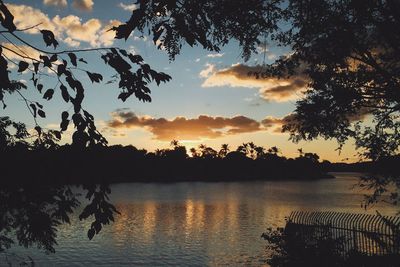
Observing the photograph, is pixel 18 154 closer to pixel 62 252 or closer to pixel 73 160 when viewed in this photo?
pixel 73 160

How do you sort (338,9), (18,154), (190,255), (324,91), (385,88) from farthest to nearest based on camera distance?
(190,255) → (324,91) → (385,88) → (338,9) → (18,154)

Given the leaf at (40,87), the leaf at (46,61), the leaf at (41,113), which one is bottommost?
the leaf at (41,113)

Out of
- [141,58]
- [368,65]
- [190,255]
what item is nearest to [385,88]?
[368,65]

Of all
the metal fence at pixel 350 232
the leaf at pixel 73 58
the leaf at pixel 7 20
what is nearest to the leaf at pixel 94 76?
the leaf at pixel 73 58

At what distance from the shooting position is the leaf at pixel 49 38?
328cm

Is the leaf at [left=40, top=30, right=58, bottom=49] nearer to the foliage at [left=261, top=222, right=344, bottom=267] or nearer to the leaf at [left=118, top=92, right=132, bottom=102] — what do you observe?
the leaf at [left=118, top=92, right=132, bottom=102]

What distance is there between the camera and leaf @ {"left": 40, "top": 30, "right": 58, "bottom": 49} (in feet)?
10.7

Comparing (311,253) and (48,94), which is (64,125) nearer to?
(48,94)

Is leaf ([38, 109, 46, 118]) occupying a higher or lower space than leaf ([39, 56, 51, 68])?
lower

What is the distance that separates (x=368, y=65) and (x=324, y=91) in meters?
1.99

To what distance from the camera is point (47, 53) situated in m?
3.46

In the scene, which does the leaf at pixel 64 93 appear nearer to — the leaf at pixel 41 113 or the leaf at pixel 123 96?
the leaf at pixel 123 96

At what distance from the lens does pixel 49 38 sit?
329 cm

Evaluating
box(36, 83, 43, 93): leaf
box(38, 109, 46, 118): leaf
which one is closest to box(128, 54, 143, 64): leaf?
box(36, 83, 43, 93): leaf
